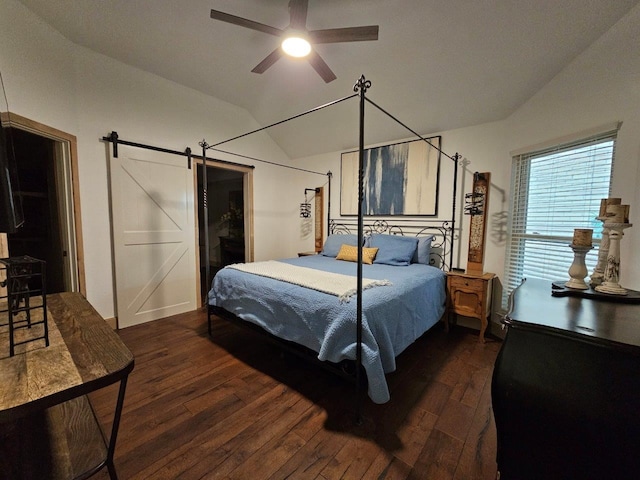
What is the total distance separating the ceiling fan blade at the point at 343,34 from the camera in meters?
1.78

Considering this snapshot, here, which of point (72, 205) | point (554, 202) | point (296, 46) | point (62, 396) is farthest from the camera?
point (72, 205)

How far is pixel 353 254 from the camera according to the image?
3523 mm

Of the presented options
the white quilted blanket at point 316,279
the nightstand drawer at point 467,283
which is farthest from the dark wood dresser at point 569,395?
the nightstand drawer at point 467,283

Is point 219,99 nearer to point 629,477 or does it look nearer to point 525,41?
point 525,41

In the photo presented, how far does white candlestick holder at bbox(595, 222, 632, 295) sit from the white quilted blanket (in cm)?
124

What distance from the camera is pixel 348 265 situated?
321cm

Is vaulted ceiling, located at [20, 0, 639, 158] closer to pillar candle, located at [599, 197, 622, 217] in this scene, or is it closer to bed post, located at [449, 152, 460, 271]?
bed post, located at [449, 152, 460, 271]

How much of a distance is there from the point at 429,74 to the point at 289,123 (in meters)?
2.27

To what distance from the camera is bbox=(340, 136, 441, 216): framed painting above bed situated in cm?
344

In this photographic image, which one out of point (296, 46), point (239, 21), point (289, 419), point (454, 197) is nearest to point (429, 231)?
point (454, 197)

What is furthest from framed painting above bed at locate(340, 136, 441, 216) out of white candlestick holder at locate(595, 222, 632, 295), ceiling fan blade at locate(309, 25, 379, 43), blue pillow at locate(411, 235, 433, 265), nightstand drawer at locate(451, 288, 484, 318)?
white candlestick holder at locate(595, 222, 632, 295)

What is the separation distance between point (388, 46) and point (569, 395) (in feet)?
9.55

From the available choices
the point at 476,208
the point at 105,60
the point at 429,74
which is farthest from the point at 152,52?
the point at 476,208

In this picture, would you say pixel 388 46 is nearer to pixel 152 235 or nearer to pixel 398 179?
pixel 398 179
